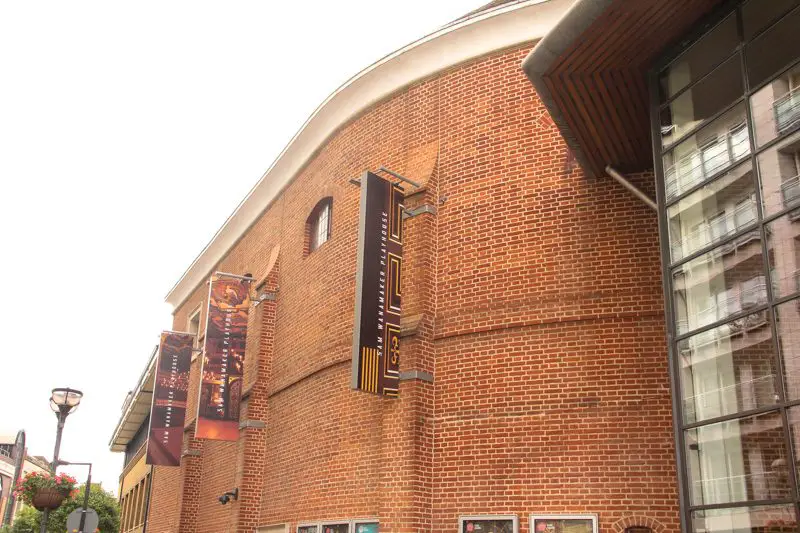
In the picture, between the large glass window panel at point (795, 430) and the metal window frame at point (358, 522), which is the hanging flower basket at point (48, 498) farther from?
the large glass window panel at point (795, 430)

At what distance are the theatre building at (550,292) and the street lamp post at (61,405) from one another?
4.02m

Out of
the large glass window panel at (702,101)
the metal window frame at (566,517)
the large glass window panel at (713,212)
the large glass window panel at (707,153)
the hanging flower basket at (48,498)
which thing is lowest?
the metal window frame at (566,517)

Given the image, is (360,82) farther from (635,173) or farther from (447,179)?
(635,173)

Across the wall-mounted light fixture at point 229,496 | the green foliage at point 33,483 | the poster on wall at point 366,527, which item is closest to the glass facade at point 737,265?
the poster on wall at point 366,527

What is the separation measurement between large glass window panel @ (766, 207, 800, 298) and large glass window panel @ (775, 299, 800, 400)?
0.15m

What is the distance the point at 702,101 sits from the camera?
32.0ft

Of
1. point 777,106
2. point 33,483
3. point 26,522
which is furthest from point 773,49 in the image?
point 26,522

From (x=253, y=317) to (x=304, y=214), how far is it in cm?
→ 316

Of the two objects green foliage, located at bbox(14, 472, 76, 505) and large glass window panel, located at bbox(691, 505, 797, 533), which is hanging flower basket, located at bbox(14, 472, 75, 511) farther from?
large glass window panel, located at bbox(691, 505, 797, 533)

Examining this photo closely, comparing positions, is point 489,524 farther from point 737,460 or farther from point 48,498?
point 48,498

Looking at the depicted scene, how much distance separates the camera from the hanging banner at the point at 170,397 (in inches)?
941

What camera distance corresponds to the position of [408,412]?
13.3 meters

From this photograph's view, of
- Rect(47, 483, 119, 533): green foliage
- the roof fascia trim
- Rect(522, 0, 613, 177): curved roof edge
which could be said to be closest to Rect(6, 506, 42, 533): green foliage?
Rect(47, 483, 119, 533): green foliage

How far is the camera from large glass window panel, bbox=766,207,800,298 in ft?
26.7
